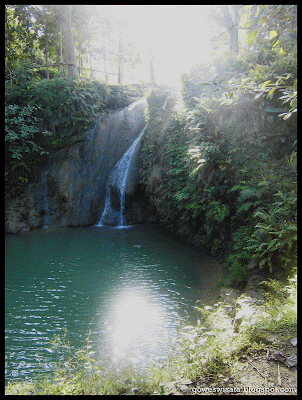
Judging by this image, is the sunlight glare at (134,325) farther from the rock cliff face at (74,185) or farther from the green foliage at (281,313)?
the rock cliff face at (74,185)

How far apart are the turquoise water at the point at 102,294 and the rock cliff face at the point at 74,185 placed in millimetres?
1917

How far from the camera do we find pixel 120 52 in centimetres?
2580

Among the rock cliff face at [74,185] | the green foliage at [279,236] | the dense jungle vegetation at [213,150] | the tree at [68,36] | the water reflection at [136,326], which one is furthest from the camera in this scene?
the tree at [68,36]

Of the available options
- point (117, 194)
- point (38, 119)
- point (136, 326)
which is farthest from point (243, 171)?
point (38, 119)

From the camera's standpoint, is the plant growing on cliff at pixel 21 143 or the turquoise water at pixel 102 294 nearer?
the turquoise water at pixel 102 294

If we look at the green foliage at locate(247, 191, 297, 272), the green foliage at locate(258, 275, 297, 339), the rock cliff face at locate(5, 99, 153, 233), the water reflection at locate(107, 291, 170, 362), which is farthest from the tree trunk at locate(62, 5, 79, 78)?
the green foliage at locate(258, 275, 297, 339)

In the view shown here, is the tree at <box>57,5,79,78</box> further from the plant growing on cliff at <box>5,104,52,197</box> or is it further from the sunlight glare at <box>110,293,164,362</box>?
the sunlight glare at <box>110,293,164,362</box>

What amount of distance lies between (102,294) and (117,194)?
7.94 metres

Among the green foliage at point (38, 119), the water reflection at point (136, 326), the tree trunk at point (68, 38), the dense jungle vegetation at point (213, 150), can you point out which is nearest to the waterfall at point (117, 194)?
the dense jungle vegetation at point (213, 150)

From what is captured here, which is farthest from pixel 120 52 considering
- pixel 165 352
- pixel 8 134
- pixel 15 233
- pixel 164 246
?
pixel 165 352

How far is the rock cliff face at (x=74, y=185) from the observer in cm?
1363

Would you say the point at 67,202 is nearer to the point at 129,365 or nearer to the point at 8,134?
the point at 8,134

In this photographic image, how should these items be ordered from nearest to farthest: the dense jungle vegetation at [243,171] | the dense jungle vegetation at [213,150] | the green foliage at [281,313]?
the green foliage at [281,313], the dense jungle vegetation at [213,150], the dense jungle vegetation at [243,171]

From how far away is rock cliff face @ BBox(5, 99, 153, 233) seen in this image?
13633mm
